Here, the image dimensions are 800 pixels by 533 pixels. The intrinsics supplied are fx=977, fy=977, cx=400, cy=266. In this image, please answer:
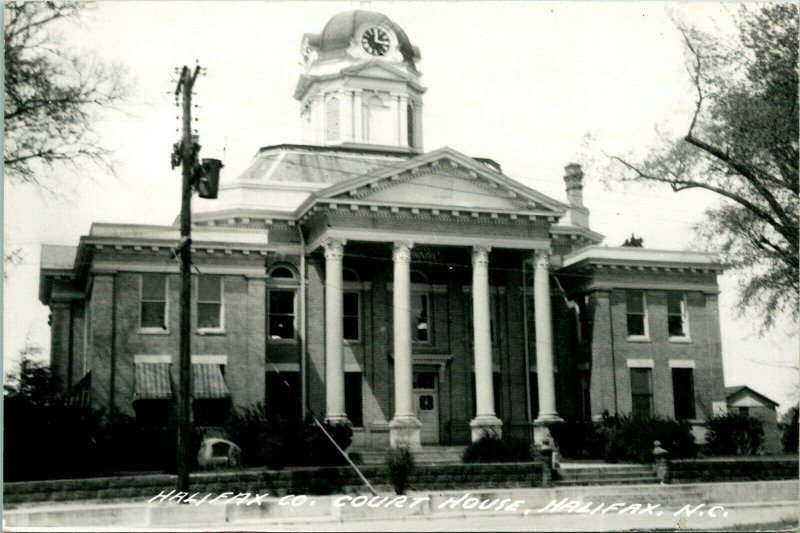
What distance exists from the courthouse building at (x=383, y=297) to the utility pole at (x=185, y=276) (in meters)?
6.99

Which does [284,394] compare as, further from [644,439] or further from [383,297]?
[644,439]

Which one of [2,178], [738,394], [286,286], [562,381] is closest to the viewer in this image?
[2,178]

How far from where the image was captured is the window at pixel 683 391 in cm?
3111

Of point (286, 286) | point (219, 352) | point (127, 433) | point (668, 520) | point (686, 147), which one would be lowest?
point (668, 520)

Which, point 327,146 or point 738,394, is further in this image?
point 327,146

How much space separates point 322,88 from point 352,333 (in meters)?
8.19

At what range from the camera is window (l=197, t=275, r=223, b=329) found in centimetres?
2673

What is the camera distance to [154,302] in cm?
2611

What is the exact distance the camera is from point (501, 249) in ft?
99.7

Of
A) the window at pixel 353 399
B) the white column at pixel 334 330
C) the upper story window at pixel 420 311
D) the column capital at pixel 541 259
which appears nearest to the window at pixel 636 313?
the column capital at pixel 541 259

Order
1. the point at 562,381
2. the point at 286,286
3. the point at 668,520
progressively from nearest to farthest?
1. the point at 668,520
2. the point at 286,286
3. the point at 562,381

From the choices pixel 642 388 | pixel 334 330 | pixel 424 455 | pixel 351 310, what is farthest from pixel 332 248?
pixel 642 388

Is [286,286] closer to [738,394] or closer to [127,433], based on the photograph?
[127,433]

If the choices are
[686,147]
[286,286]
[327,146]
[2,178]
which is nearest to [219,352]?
[286,286]
